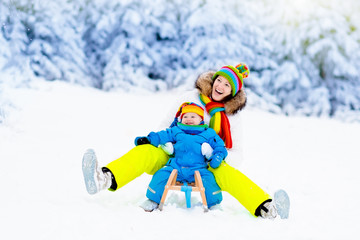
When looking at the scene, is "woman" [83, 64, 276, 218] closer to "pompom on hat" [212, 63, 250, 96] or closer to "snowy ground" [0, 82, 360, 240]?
"pompom on hat" [212, 63, 250, 96]

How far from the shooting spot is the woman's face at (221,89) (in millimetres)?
2873

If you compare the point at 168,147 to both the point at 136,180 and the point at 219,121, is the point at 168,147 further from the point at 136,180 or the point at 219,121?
the point at 136,180

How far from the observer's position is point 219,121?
111 inches

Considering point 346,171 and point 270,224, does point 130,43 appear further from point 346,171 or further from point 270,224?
point 270,224

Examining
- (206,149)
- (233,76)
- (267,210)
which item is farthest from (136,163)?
(233,76)

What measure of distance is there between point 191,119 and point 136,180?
1116 mm

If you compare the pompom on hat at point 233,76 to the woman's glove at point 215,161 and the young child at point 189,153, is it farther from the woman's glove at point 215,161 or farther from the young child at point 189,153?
the woman's glove at point 215,161

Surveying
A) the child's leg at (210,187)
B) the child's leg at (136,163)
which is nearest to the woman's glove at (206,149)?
the child's leg at (210,187)

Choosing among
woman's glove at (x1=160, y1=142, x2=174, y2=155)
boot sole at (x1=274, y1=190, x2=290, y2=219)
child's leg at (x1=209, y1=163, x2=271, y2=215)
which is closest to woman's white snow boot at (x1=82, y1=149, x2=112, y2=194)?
woman's glove at (x1=160, y1=142, x2=174, y2=155)

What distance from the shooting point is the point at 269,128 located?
19.9ft

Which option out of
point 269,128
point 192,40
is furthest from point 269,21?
point 269,128

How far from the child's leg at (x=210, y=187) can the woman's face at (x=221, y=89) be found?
2.33ft

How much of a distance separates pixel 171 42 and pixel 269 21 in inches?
85.4

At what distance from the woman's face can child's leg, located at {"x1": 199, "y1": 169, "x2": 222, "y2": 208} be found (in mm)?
709
